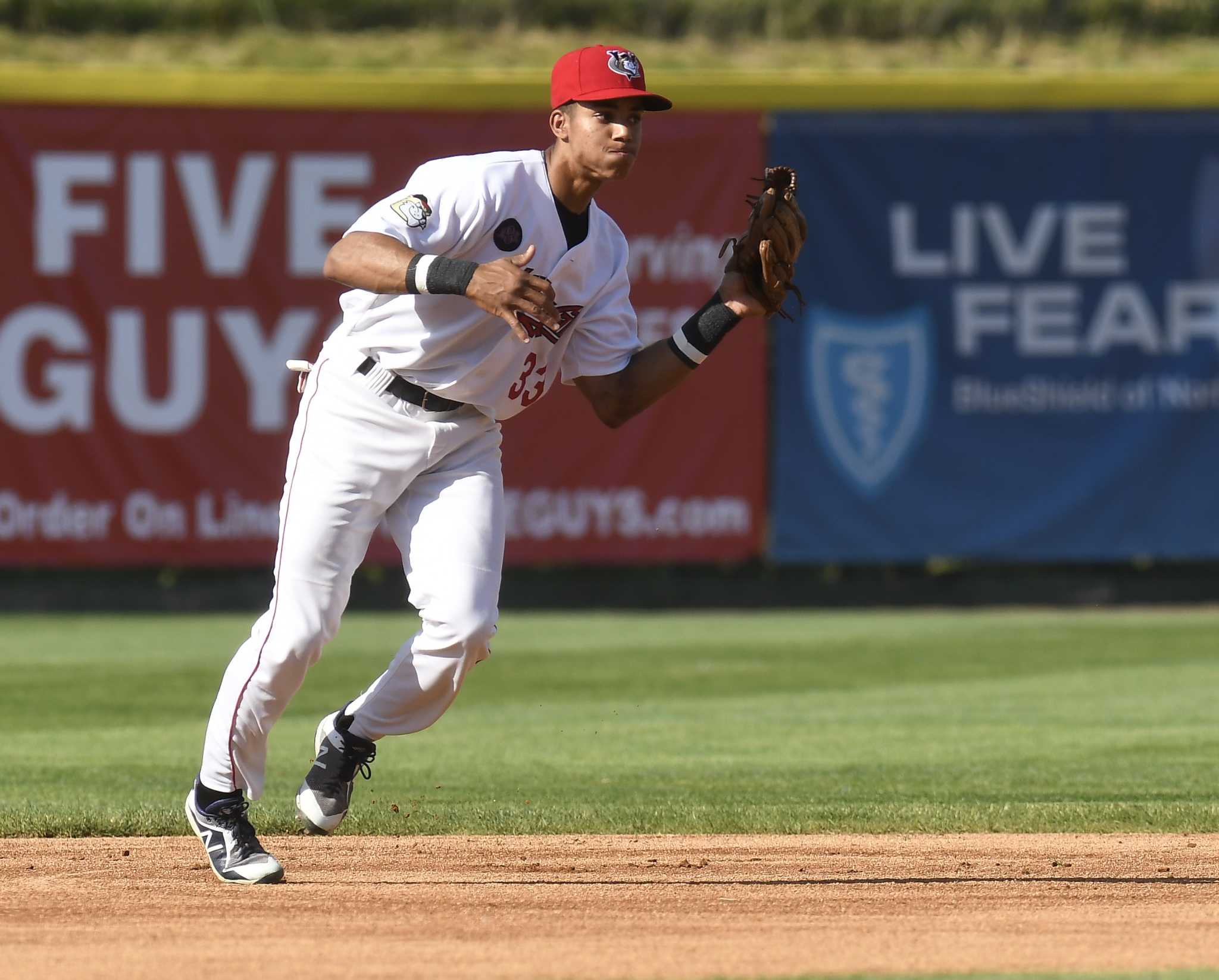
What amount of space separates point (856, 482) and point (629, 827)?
7.97 metres

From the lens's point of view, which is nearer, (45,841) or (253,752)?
(253,752)

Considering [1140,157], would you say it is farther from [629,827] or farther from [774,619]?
[629,827]

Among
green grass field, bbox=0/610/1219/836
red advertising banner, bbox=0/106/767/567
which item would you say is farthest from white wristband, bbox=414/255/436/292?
red advertising banner, bbox=0/106/767/567

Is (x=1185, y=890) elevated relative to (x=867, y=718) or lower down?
elevated

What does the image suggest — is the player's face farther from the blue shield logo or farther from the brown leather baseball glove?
the blue shield logo

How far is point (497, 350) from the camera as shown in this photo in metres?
4.98

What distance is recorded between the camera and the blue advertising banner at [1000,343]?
14008 mm

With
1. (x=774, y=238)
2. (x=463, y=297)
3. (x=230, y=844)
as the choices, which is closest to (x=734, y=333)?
(x=774, y=238)

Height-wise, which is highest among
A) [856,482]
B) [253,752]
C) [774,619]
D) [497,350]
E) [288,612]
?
[497,350]

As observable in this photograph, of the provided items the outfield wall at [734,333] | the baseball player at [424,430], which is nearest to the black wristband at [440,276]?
the baseball player at [424,430]

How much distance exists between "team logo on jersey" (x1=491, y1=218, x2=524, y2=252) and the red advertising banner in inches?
332

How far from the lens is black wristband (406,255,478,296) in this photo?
462 centimetres

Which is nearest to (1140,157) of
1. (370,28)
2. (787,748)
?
(787,748)

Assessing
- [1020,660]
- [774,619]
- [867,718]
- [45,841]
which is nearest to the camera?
[45,841]
